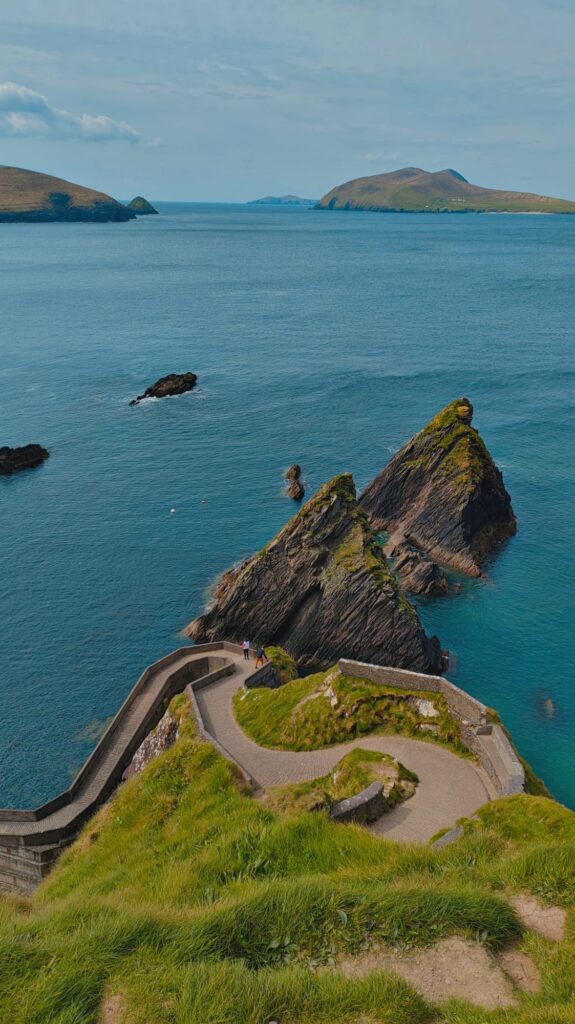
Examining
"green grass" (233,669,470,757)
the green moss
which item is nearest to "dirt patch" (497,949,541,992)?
"green grass" (233,669,470,757)

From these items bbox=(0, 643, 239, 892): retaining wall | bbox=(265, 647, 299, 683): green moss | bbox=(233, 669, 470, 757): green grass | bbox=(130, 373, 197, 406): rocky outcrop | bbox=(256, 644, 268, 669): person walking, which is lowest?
bbox=(0, 643, 239, 892): retaining wall

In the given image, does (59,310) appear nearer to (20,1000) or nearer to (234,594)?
(234,594)

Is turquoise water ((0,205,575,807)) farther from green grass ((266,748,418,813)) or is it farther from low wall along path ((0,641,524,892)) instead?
green grass ((266,748,418,813))

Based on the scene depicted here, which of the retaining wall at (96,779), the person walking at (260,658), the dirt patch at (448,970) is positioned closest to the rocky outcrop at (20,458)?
the retaining wall at (96,779)

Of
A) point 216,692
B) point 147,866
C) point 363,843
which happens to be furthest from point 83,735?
point 363,843

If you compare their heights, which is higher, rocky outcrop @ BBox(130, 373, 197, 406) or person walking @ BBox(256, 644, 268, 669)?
rocky outcrop @ BBox(130, 373, 197, 406)

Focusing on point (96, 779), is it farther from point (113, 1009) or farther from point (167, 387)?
point (167, 387)

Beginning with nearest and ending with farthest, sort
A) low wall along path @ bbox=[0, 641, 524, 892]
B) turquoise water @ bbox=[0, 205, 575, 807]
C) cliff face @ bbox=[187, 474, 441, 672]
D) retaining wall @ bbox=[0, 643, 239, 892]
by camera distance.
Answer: low wall along path @ bbox=[0, 641, 524, 892]
retaining wall @ bbox=[0, 643, 239, 892]
turquoise water @ bbox=[0, 205, 575, 807]
cliff face @ bbox=[187, 474, 441, 672]
